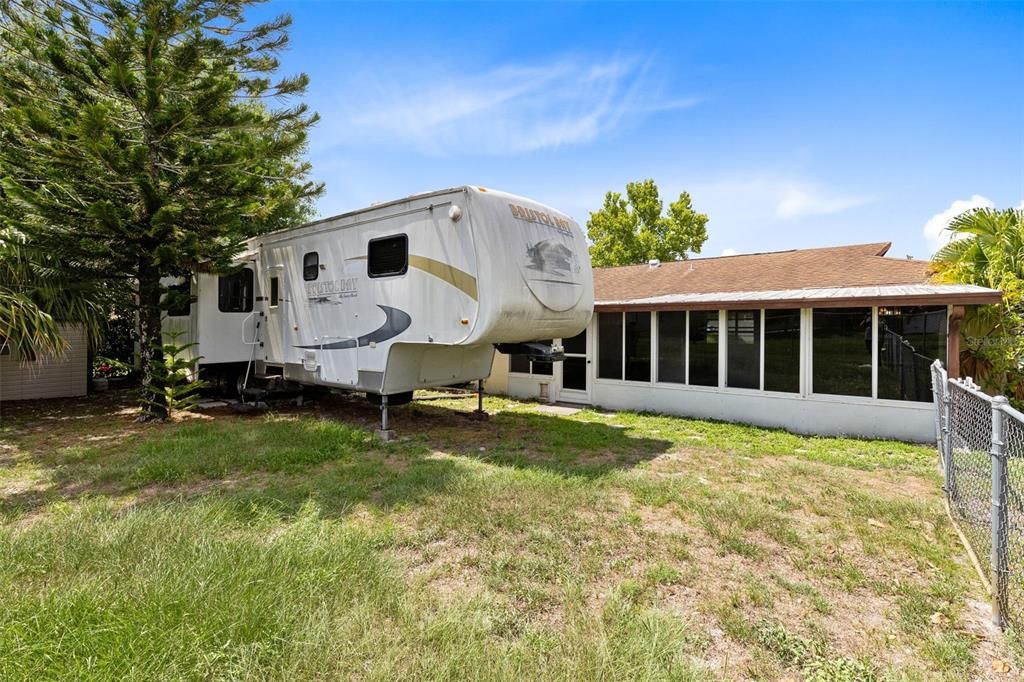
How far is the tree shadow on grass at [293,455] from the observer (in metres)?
4.77

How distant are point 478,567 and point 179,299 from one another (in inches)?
299

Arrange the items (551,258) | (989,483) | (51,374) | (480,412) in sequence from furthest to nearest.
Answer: (51,374)
(480,412)
(551,258)
(989,483)

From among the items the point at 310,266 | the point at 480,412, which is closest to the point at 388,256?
the point at 310,266

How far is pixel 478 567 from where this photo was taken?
134 inches

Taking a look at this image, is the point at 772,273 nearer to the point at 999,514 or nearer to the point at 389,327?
the point at 389,327

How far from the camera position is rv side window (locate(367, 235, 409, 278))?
6898mm

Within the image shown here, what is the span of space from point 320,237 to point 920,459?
8.99 metres

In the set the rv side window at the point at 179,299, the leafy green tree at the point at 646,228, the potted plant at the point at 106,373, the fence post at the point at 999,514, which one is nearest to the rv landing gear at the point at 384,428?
the rv side window at the point at 179,299

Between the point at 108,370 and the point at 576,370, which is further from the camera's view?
the point at 108,370

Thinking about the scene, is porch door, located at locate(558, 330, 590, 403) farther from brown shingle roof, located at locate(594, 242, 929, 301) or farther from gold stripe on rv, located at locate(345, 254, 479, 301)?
gold stripe on rv, located at locate(345, 254, 479, 301)

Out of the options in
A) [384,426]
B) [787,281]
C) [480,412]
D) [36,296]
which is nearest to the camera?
[384,426]

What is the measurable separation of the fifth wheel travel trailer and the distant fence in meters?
4.30

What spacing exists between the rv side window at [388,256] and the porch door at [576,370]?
15.9 ft

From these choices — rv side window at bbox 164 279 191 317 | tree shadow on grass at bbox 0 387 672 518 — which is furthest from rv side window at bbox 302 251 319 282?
tree shadow on grass at bbox 0 387 672 518
